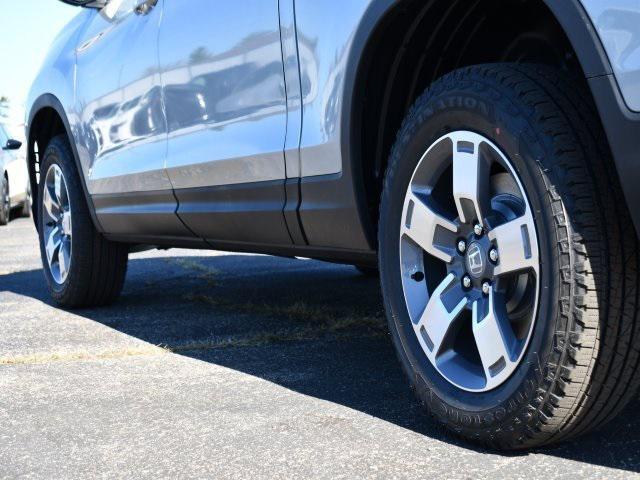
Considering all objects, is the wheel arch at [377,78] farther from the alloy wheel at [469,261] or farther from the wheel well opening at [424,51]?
the alloy wheel at [469,261]

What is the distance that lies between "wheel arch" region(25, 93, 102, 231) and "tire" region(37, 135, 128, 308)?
0.08m

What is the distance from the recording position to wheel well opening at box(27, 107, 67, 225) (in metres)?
4.91

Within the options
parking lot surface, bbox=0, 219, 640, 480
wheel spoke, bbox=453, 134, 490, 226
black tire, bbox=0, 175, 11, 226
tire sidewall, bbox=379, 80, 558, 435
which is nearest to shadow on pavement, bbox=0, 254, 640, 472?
parking lot surface, bbox=0, 219, 640, 480

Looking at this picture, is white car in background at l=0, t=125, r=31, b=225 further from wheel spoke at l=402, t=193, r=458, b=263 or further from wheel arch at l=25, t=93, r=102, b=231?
wheel spoke at l=402, t=193, r=458, b=263

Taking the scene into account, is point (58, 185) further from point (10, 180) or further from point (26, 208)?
point (26, 208)

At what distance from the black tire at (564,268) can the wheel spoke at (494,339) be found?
0.15 ft

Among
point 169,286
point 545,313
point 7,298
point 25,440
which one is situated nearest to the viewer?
point 545,313

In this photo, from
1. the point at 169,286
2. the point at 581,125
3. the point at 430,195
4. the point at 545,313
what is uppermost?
the point at 581,125

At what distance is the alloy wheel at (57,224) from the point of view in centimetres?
461

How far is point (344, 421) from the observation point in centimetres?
231

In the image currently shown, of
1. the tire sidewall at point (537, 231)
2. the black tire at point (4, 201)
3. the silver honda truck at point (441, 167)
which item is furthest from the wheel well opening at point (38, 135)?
the black tire at point (4, 201)

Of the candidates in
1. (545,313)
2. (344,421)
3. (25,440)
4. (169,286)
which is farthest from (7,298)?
(545,313)

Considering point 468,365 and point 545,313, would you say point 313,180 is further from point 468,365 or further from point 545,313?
point 545,313

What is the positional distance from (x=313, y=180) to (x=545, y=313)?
3.23 ft
